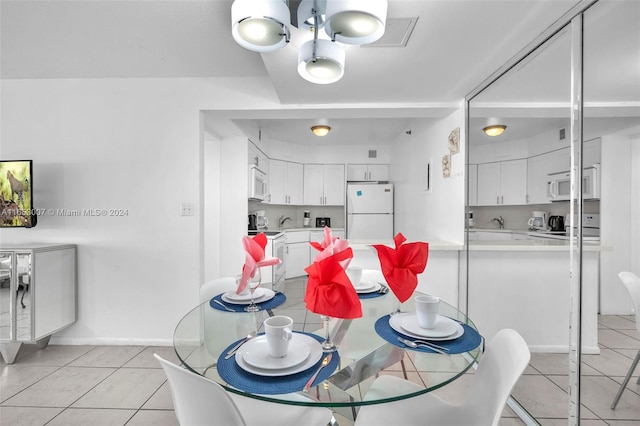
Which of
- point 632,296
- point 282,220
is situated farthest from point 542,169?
point 282,220

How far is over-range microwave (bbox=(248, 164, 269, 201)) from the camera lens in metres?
4.18

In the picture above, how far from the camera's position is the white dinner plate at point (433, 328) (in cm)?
116

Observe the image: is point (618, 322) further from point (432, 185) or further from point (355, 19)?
point (432, 185)

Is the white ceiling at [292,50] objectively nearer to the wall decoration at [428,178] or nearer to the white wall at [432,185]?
the white wall at [432,185]

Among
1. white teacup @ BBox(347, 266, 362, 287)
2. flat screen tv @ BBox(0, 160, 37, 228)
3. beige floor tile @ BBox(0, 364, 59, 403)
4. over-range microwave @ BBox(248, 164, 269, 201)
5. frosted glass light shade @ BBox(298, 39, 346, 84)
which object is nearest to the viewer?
frosted glass light shade @ BBox(298, 39, 346, 84)

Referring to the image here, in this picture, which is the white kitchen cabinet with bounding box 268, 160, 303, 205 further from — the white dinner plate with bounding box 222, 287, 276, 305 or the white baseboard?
the white dinner plate with bounding box 222, 287, 276, 305

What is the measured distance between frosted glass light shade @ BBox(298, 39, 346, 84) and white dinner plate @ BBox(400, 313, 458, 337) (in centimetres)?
133

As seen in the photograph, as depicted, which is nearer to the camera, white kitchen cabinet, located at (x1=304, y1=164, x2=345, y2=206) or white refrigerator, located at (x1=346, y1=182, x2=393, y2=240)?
white refrigerator, located at (x1=346, y1=182, x2=393, y2=240)

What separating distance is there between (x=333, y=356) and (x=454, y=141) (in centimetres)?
260

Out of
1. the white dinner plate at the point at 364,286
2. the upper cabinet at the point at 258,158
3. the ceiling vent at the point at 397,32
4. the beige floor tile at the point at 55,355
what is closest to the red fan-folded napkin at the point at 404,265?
the white dinner plate at the point at 364,286

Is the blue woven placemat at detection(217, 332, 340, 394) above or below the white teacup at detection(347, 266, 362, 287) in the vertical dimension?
below

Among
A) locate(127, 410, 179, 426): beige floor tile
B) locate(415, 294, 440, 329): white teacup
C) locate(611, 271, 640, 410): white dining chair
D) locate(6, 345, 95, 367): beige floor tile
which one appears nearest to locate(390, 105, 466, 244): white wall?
locate(611, 271, 640, 410): white dining chair

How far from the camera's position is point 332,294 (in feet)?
3.10

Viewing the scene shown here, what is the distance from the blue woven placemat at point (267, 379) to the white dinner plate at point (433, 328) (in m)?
0.37
